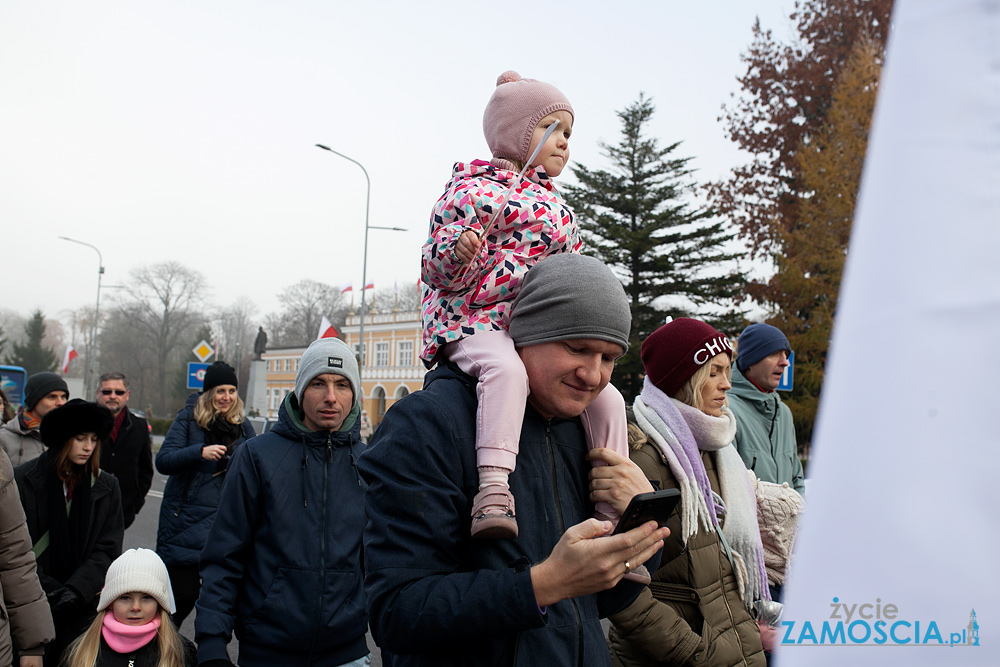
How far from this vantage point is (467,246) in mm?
1985

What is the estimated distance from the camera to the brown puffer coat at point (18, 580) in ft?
→ 10.9

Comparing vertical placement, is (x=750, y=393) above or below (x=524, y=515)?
below

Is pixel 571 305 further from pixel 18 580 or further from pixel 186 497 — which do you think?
pixel 186 497

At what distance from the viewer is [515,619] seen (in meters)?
1.53

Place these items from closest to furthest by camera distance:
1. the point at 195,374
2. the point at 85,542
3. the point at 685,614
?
the point at 685,614
the point at 85,542
the point at 195,374

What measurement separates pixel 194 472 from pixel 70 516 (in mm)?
1166

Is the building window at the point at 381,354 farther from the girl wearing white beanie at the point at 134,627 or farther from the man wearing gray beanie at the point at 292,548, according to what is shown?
the man wearing gray beanie at the point at 292,548

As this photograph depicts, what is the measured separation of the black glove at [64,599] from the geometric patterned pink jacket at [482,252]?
3002 millimetres

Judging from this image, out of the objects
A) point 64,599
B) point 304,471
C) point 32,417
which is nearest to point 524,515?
point 304,471

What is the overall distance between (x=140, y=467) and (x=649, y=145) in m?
31.4

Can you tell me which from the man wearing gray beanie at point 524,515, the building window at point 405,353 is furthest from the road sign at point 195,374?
the building window at point 405,353

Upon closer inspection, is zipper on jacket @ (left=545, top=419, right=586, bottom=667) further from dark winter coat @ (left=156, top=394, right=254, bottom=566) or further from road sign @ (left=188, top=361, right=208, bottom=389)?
road sign @ (left=188, top=361, right=208, bottom=389)

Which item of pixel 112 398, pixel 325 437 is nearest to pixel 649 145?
pixel 112 398

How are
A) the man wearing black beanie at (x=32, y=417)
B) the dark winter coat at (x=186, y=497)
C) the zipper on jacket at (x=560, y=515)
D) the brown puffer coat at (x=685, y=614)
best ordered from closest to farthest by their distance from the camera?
the zipper on jacket at (x=560, y=515) < the brown puffer coat at (x=685, y=614) < the dark winter coat at (x=186, y=497) < the man wearing black beanie at (x=32, y=417)
